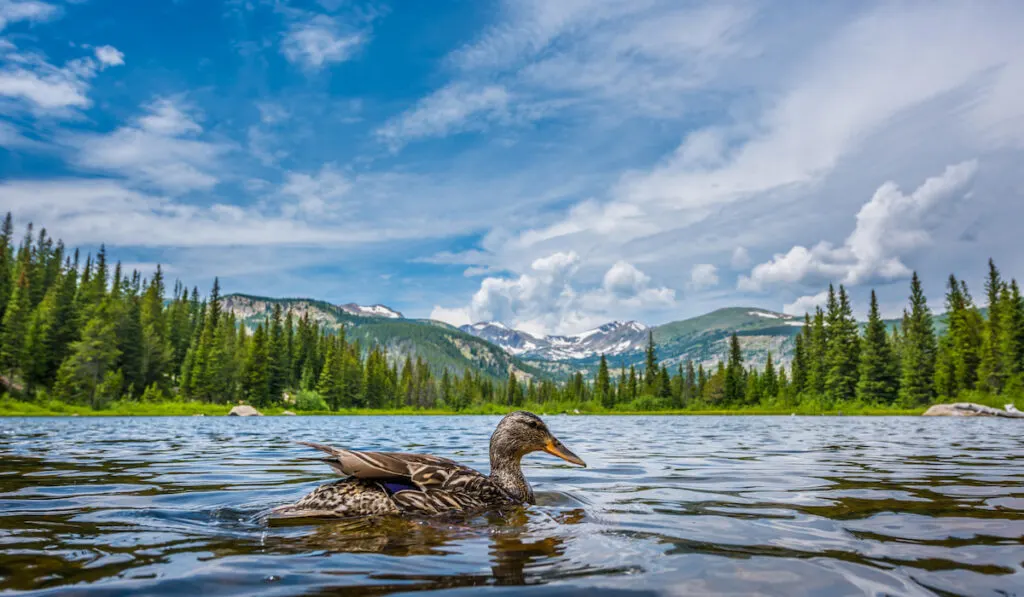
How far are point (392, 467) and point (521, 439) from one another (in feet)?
7.61

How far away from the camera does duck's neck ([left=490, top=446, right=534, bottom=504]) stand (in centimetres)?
836

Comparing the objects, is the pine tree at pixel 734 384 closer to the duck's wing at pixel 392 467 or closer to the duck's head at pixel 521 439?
the duck's head at pixel 521 439

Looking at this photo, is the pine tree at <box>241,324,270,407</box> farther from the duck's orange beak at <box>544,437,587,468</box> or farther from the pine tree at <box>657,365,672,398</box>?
the duck's orange beak at <box>544,437,587,468</box>

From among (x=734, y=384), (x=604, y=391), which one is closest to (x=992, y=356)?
(x=734, y=384)

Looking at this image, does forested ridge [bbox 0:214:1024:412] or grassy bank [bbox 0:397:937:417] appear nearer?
grassy bank [bbox 0:397:937:417]

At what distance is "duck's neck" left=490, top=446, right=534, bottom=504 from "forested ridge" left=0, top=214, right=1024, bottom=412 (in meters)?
86.8

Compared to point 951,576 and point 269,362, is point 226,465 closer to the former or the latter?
point 951,576

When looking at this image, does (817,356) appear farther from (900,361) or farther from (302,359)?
(302,359)

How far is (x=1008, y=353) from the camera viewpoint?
78.8 m

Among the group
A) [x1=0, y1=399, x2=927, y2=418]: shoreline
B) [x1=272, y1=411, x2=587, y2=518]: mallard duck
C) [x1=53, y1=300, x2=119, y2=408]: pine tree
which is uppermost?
[x1=53, y1=300, x2=119, y2=408]: pine tree

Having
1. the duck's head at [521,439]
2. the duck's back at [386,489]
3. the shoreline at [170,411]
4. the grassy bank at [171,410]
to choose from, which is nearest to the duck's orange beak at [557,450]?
the duck's head at [521,439]

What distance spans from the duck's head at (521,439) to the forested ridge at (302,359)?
86.8m

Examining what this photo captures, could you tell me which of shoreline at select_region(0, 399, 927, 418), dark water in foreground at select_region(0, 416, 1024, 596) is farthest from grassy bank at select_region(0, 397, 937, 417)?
dark water in foreground at select_region(0, 416, 1024, 596)

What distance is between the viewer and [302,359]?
139125 mm
